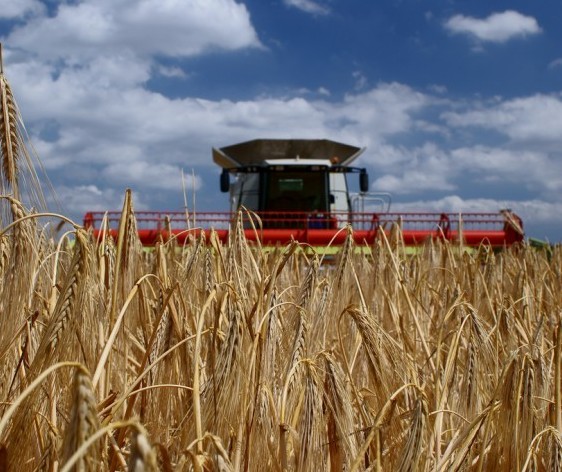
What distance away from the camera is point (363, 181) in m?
12.2

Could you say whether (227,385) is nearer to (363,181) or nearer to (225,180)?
(225,180)

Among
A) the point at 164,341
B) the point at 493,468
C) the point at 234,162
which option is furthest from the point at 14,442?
the point at 234,162

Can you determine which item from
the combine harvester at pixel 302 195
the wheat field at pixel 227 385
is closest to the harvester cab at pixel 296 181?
the combine harvester at pixel 302 195

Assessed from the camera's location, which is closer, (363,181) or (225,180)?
(225,180)

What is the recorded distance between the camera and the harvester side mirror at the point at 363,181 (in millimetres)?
12067

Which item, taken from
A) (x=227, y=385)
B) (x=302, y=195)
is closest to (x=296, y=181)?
(x=302, y=195)

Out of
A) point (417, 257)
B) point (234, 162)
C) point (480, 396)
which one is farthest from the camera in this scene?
point (234, 162)

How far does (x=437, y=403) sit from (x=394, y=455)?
15 centimetres

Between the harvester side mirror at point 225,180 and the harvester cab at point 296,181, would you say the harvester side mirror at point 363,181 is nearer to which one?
the harvester cab at point 296,181

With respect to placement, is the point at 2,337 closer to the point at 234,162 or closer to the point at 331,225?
the point at 331,225

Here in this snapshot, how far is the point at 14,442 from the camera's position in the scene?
1120 mm

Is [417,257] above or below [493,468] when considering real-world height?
above

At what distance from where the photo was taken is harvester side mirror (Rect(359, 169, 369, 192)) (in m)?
12.1

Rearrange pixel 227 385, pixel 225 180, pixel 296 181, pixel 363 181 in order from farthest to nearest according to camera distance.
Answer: pixel 296 181, pixel 363 181, pixel 225 180, pixel 227 385
